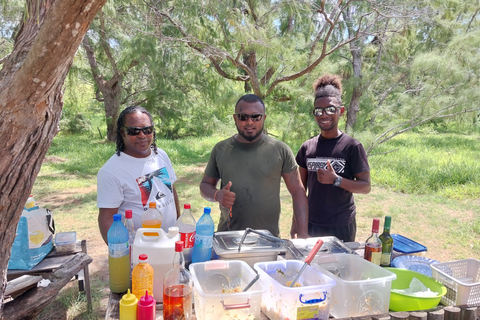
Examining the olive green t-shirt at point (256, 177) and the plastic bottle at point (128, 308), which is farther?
the olive green t-shirt at point (256, 177)

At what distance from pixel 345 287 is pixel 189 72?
8.19m

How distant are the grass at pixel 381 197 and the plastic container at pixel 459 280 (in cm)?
265

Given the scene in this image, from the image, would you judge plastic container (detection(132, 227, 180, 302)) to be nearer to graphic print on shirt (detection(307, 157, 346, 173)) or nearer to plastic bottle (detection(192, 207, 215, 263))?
plastic bottle (detection(192, 207, 215, 263))

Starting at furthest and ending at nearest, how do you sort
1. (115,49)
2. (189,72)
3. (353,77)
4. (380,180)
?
(115,49), (189,72), (380,180), (353,77)

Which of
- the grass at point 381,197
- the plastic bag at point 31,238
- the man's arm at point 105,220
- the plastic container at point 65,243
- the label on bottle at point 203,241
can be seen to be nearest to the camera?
the label on bottle at point 203,241

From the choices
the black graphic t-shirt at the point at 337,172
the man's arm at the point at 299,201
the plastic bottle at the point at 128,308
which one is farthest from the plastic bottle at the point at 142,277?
the black graphic t-shirt at the point at 337,172

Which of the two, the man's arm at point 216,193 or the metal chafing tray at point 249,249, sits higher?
the man's arm at point 216,193

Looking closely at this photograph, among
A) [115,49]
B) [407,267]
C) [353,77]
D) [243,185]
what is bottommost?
[407,267]

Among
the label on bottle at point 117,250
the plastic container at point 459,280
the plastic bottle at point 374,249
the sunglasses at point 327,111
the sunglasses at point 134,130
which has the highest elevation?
the sunglasses at point 327,111

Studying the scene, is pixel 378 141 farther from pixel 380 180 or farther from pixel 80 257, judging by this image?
pixel 80 257

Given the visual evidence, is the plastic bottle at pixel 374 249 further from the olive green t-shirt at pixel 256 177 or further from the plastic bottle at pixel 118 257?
the plastic bottle at pixel 118 257

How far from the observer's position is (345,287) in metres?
1.49

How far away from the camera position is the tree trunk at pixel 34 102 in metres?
1.18

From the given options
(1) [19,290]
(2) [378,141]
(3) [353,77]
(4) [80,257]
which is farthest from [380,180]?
(1) [19,290]
